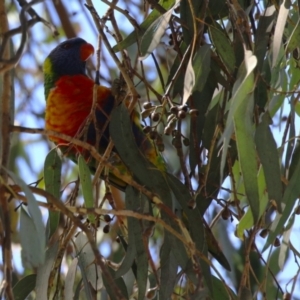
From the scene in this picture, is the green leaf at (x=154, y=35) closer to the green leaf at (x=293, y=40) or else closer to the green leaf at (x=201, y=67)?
the green leaf at (x=201, y=67)

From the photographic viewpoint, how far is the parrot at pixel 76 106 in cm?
163

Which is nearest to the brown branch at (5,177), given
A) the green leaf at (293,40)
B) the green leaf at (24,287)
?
the green leaf at (24,287)

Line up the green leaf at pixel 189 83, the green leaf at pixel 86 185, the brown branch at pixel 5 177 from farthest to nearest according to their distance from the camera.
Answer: the green leaf at pixel 86 185, the green leaf at pixel 189 83, the brown branch at pixel 5 177

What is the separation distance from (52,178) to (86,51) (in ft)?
3.21

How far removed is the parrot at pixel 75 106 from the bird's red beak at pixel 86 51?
43mm

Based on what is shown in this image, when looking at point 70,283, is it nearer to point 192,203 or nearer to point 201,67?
point 192,203

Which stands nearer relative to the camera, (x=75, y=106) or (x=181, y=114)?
(x=181, y=114)

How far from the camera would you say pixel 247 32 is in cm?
119

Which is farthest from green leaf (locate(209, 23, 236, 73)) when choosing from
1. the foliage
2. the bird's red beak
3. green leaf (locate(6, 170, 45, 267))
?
the bird's red beak

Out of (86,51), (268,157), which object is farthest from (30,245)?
(86,51)

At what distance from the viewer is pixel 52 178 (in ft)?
4.52

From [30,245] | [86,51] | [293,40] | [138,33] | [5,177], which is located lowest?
[30,245]

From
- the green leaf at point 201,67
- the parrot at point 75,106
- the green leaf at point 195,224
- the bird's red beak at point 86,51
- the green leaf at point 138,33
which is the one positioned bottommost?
the green leaf at point 195,224

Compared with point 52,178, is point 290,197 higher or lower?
lower
